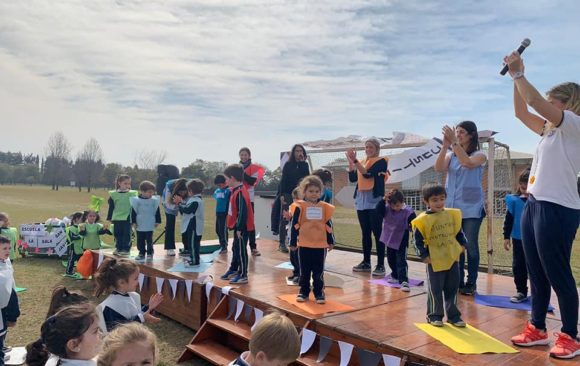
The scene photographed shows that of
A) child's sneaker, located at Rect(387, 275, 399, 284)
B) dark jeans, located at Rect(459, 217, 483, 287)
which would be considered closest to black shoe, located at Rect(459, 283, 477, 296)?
dark jeans, located at Rect(459, 217, 483, 287)

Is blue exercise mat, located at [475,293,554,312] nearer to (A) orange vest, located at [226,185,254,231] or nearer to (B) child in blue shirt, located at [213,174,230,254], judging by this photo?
(A) orange vest, located at [226,185,254,231]

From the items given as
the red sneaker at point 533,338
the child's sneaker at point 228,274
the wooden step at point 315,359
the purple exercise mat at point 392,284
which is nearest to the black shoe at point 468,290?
the purple exercise mat at point 392,284

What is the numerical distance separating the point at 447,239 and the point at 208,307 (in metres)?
2.96

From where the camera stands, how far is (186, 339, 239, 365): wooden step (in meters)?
4.25

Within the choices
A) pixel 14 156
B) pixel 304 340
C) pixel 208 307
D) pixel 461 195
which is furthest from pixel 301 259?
→ pixel 14 156

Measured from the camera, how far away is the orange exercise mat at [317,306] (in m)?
4.11

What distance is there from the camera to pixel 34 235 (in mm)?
10117

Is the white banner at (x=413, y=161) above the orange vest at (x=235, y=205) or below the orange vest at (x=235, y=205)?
above

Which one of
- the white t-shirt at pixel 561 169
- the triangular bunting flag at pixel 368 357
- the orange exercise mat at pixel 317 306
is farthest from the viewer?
the orange exercise mat at pixel 317 306

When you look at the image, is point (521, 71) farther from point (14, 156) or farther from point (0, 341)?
point (14, 156)

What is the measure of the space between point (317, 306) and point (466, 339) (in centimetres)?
143

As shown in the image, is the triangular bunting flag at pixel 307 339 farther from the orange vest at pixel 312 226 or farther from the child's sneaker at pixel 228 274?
the child's sneaker at pixel 228 274

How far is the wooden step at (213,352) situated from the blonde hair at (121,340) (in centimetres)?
238

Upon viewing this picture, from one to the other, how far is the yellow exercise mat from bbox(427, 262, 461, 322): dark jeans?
0.10m
